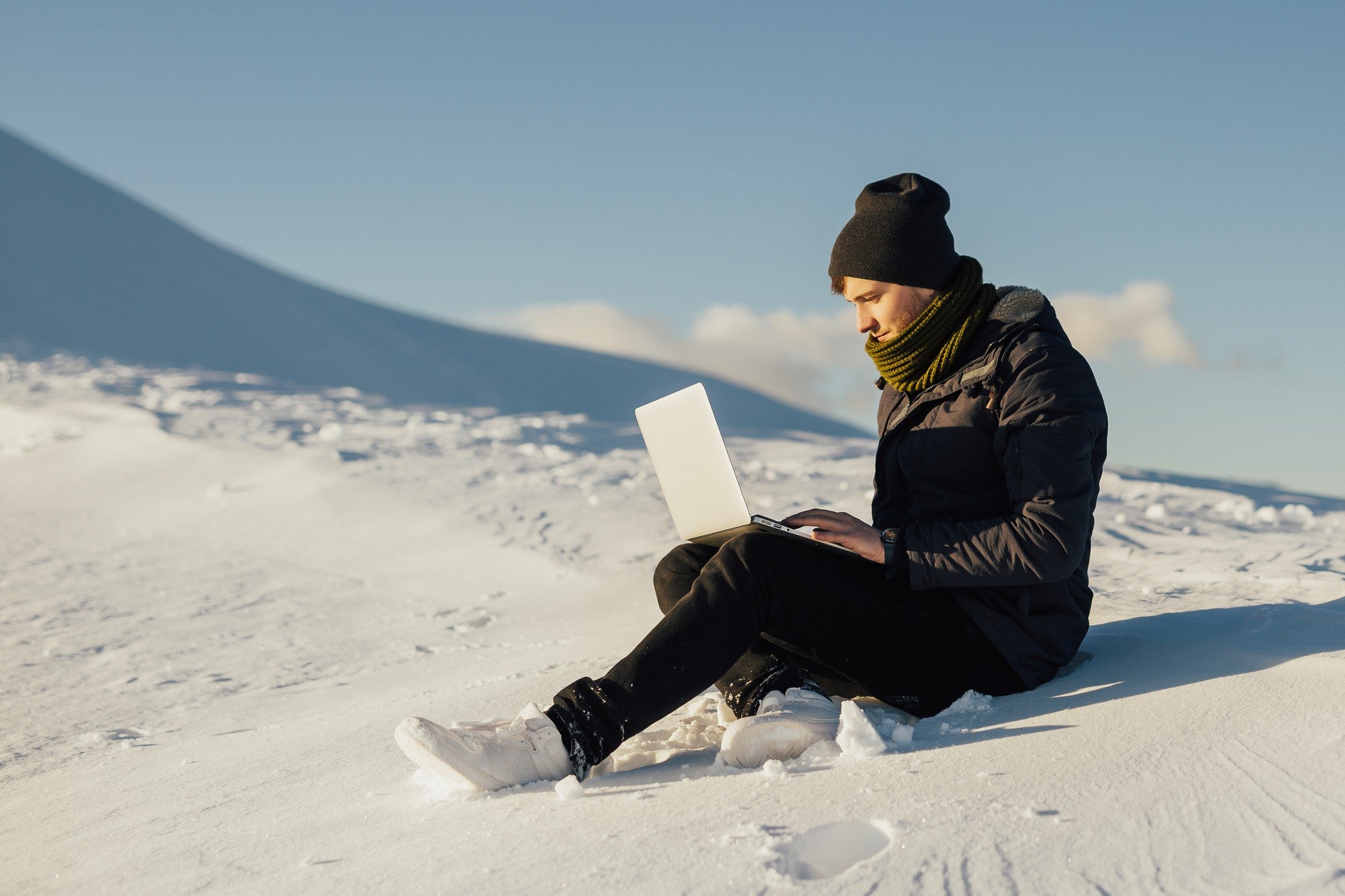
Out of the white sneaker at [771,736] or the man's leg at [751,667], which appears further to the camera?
the man's leg at [751,667]

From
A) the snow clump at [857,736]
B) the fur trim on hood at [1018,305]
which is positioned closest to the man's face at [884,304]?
the fur trim on hood at [1018,305]

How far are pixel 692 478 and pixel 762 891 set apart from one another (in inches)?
34.0

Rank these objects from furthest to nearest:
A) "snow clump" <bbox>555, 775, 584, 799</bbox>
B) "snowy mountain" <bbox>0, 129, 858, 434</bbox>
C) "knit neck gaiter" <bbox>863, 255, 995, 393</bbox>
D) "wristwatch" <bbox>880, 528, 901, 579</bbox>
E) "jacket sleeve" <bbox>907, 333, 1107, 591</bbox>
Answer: "snowy mountain" <bbox>0, 129, 858, 434</bbox>, "knit neck gaiter" <bbox>863, 255, 995, 393</bbox>, "wristwatch" <bbox>880, 528, 901, 579</bbox>, "jacket sleeve" <bbox>907, 333, 1107, 591</bbox>, "snow clump" <bbox>555, 775, 584, 799</bbox>

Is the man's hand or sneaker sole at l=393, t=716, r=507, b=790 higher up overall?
the man's hand

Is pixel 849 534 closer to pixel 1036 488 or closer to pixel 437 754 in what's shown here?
pixel 1036 488

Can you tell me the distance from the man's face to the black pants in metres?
0.51

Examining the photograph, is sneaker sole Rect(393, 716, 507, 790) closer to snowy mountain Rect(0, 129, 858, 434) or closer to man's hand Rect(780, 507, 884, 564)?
man's hand Rect(780, 507, 884, 564)

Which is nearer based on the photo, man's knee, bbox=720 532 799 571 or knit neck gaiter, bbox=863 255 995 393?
man's knee, bbox=720 532 799 571

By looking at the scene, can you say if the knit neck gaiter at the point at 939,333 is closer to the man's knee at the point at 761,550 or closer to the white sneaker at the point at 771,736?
the man's knee at the point at 761,550

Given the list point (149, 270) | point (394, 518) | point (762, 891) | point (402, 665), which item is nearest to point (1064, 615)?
point (762, 891)

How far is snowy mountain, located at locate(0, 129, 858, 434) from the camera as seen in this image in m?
13.0

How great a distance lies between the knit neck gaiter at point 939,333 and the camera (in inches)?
77.6

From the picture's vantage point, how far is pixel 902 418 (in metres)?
2.05


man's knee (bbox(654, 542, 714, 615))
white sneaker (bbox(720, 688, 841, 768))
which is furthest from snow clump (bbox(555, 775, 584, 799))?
man's knee (bbox(654, 542, 714, 615))
